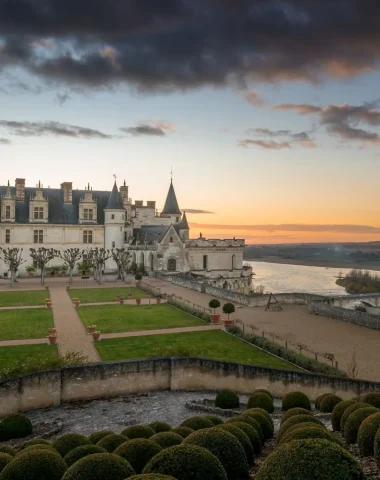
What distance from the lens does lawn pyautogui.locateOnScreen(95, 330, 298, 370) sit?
19.2 metres

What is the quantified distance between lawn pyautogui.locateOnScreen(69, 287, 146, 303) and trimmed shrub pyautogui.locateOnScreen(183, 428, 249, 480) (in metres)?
28.6

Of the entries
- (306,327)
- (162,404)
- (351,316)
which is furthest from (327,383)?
(351,316)

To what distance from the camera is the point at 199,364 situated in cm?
1741

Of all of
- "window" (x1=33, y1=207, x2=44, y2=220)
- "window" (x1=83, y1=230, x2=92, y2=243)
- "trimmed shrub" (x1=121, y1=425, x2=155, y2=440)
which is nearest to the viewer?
"trimmed shrub" (x1=121, y1=425, x2=155, y2=440)

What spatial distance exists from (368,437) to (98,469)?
16.3 ft

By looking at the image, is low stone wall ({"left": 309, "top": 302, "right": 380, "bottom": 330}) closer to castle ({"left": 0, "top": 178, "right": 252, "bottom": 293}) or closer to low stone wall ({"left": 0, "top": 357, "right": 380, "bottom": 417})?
low stone wall ({"left": 0, "top": 357, "right": 380, "bottom": 417})

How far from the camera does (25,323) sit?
84.8 ft

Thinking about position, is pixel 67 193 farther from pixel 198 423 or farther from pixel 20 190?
pixel 198 423

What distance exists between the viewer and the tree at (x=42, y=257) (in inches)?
1817

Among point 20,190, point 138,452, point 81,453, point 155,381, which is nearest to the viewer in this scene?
point 81,453

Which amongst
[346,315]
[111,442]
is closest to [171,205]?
[346,315]

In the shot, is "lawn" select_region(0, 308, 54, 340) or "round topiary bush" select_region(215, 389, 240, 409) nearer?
"round topiary bush" select_region(215, 389, 240, 409)

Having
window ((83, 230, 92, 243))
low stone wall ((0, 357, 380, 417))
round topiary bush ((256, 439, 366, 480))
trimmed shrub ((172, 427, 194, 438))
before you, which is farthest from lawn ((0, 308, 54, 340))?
window ((83, 230, 92, 243))

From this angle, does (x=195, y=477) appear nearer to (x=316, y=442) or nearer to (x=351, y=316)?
(x=316, y=442)
